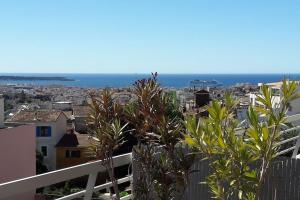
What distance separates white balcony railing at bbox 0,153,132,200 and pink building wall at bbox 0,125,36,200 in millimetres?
6565

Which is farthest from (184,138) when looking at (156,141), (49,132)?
(49,132)

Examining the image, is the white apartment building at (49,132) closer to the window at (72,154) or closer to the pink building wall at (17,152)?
the window at (72,154)

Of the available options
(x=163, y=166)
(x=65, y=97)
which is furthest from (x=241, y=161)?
(x=65, y=97)

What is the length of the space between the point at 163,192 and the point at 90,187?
53 cm

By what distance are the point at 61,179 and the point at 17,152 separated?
765 centimetres

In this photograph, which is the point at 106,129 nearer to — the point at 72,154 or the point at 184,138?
the point at 184,138

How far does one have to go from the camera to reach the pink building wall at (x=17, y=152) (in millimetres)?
9836

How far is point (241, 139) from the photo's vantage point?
9.73ft

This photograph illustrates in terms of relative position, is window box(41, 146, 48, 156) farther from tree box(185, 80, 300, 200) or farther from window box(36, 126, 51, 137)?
tree box(185, 80, 300, 200)

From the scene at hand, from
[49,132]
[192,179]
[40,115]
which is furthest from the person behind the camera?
[49,132]

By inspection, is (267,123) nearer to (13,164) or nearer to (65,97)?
(13,164)

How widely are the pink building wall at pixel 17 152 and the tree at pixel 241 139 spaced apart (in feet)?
24.5

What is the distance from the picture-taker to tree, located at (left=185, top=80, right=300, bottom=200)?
2.82 m

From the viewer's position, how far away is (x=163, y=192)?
10.2ft
